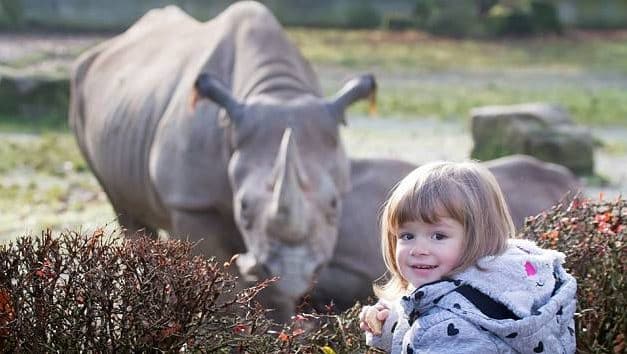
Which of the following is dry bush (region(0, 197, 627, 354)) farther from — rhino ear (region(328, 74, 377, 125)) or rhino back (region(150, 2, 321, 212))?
rhino back (region(150, 2, 321, 212))

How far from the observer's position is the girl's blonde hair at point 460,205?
3.57m

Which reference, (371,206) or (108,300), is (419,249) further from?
(371,206)

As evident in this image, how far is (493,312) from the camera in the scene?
3.56 metres

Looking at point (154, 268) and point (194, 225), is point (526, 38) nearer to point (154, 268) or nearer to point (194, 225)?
point (194, 225)

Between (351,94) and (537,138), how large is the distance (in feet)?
18.1

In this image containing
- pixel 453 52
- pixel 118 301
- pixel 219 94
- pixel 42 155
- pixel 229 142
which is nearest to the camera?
pixel 118 301

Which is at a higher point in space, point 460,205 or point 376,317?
point 460,205

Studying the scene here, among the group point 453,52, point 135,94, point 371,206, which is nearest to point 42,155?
point 135,94

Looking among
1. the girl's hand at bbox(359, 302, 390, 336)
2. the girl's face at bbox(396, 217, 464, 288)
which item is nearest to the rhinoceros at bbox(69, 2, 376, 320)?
the girl's hand at bbox(359, 302, 390, 336)

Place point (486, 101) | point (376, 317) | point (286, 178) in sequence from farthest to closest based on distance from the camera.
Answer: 1. point (486, 101)
2. point (286, 178)
3. point (376, 317)

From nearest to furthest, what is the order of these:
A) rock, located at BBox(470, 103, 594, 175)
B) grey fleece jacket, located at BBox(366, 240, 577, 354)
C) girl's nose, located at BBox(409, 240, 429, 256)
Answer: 1. grey fleece jacket, located at BBox(366, 240, 577, 354)
2. girl's nose, located at BBox(409, 240, 429, 256)
3. rock, located at BBox(470, 103, 594, 175)

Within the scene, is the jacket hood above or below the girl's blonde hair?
below

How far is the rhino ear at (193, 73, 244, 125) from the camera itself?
772 centimetres

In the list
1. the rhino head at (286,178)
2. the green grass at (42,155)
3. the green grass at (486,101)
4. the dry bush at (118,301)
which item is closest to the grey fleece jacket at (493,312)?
the dry bush at (118,301)
